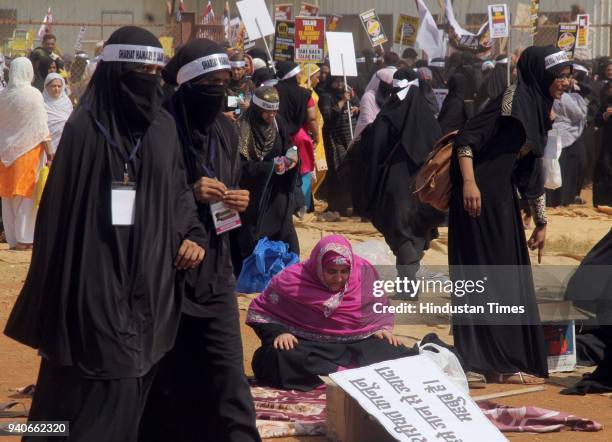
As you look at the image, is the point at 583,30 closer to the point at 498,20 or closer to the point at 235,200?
the point at 498,20

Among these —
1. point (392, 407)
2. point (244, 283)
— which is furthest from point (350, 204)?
point (392, 407)

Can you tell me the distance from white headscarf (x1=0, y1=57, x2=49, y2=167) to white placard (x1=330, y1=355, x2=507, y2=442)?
22.8 feet

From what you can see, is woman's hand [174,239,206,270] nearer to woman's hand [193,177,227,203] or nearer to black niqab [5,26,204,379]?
black niqab [5,26,204,379]

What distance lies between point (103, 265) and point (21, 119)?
8.10 metres

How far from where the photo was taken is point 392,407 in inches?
194

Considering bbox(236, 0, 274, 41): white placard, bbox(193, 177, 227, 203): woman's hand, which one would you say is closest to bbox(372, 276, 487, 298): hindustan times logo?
bbox(193, 177, 227, 203): woman's hand

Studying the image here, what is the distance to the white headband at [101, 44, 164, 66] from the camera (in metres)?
3.79

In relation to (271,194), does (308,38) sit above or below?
above

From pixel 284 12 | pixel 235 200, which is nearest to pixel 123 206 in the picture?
pixel 235 200

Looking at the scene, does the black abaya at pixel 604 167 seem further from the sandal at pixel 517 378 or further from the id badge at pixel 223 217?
the id badge at pixel 223 217

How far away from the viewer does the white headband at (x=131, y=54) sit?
12.4 feet

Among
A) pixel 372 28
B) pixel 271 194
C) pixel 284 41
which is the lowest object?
pixel 271 194

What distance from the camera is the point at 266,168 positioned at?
858cm

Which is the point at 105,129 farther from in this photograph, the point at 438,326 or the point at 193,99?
the point at 438,326
